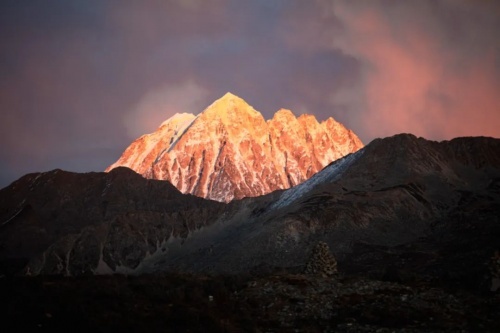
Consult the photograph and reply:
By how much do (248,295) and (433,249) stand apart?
425 feet

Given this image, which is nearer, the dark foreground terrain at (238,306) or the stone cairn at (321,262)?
the dark foreground terrain at (238,306)

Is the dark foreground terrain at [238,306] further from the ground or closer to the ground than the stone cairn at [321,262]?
closer to the ground

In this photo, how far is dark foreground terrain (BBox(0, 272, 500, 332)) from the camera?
25.2 m

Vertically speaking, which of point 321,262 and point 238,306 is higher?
point 321,262

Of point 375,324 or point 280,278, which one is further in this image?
point 280,278

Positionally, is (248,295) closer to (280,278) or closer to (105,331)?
(280,278)

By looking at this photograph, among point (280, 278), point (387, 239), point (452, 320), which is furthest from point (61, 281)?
point (387, 239)

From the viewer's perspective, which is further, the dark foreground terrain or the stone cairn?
the stone cairn

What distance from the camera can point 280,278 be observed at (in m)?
38.9

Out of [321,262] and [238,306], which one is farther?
[321,262]

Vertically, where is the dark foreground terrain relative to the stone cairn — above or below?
below

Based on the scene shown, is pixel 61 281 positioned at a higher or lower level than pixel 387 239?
lower

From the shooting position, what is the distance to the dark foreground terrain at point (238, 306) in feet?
82.8

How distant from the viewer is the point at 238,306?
31.4 meters
